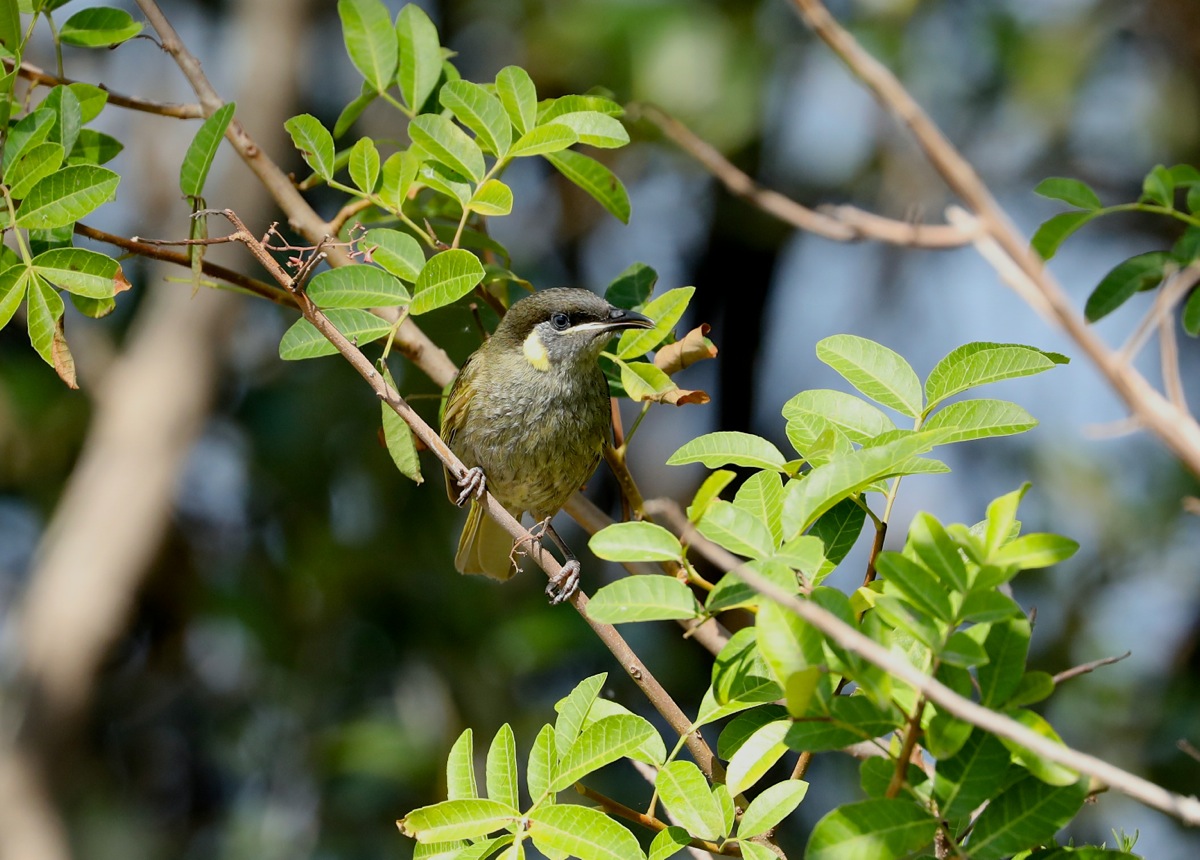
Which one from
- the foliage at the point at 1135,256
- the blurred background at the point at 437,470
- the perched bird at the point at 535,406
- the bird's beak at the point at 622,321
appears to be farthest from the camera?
the blurred background at the point at 437,470

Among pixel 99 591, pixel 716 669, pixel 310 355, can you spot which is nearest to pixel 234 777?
pixel 99 591

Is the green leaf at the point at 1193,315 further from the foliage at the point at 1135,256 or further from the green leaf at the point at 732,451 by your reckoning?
the green leaf at the point at 732,451

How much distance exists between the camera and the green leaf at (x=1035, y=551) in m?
1.67

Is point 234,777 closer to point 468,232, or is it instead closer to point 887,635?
point 468,232

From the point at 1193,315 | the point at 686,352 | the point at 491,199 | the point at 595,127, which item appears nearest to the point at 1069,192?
the point at 1193,315

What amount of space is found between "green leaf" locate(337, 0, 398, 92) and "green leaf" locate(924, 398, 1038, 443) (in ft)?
6.16

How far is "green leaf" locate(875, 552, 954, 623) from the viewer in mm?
1684

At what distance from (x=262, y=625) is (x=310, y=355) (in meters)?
5.44

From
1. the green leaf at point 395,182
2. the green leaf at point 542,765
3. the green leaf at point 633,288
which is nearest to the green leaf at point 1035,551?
the green leaf at point 542,765

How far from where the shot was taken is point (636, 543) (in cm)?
Answer: 200

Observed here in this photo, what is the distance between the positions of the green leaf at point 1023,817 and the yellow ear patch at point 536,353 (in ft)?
9.72

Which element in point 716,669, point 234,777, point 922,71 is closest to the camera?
point 716,669

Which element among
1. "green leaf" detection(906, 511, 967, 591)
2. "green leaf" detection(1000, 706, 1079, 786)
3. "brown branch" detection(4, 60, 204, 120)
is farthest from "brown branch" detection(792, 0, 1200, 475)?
"brown branch" detection(4, 60, 204, 120)

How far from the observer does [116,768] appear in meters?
8.55
